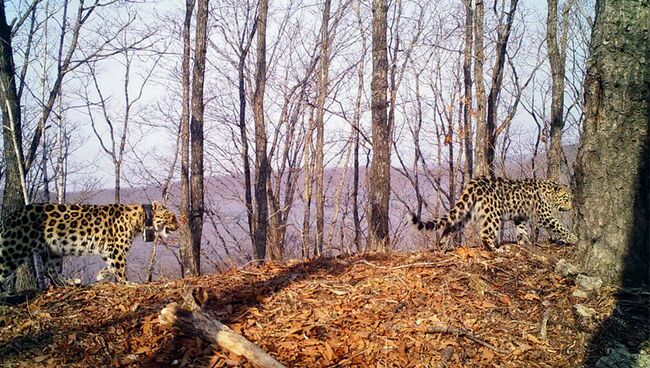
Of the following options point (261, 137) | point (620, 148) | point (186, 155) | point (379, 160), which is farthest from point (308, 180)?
point (620, 148)

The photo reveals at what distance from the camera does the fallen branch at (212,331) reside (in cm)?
437

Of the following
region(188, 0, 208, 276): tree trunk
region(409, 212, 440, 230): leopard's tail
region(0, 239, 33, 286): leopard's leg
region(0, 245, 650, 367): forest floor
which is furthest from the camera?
region(188, 0, 208, 276): tree trunk

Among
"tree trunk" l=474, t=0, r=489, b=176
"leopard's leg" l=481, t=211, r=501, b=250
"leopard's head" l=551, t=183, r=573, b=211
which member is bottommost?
"leopard's leg" l=481, t=211, r=501, b=250

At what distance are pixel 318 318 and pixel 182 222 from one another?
9.98m

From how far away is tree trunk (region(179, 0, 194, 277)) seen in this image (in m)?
14.3

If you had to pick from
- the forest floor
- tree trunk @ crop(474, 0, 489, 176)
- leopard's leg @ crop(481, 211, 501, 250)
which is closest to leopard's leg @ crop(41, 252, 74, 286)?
the forest floor

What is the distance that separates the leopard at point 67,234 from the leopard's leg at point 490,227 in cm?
732

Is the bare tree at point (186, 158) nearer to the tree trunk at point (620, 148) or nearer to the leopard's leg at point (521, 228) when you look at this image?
the leopard's leg at point (521, 228)

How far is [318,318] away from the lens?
17.4 feet

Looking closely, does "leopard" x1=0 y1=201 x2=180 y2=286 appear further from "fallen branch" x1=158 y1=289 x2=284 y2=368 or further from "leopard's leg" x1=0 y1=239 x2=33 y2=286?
"fallen branch" x1=158 y1=289 x2=284 y2=368

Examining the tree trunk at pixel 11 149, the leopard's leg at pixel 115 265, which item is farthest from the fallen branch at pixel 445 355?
the tree trunk at pixel 11 149

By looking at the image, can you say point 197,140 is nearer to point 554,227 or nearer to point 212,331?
point 554,227

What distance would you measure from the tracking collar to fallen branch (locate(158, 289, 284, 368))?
235 inches

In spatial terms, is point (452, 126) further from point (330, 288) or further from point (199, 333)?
point (199, 333)
